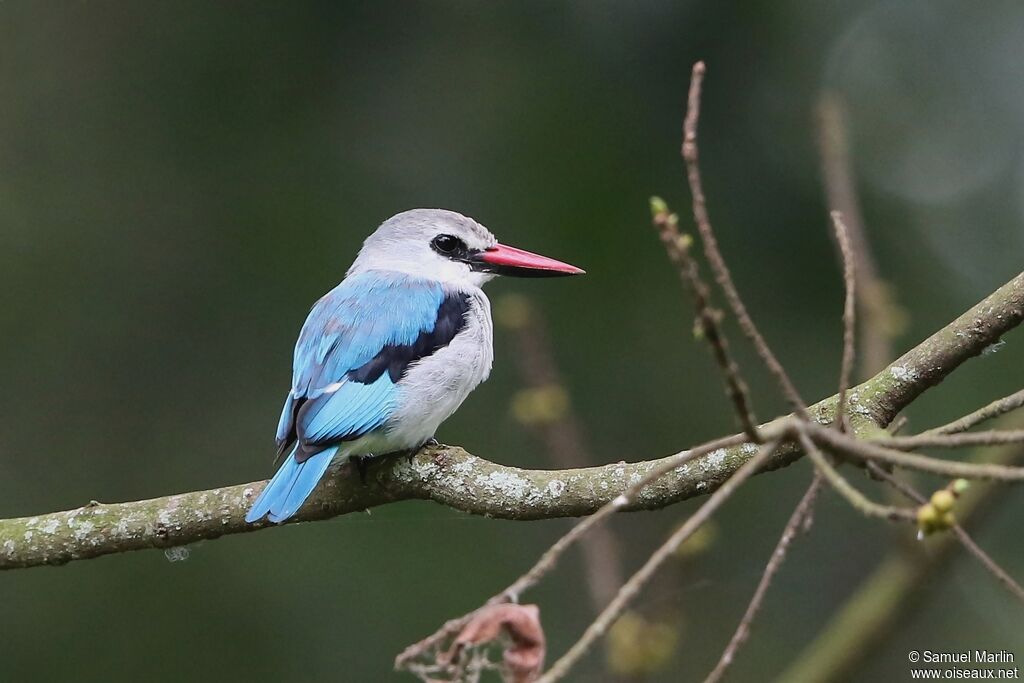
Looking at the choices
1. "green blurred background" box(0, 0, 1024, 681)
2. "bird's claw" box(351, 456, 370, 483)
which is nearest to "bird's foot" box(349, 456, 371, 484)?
"bird's claw" box(351, 456, 370, 483)

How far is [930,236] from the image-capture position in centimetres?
704

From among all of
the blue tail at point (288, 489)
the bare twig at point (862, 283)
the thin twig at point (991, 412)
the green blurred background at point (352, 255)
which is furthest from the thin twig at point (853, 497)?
the green blurred background at point (352, 255)

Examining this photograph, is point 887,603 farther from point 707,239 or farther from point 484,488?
point 707,239

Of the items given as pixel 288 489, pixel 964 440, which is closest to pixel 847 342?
pixel 964 440

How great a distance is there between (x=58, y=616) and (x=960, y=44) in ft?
19.4

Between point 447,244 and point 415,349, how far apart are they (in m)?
0.75

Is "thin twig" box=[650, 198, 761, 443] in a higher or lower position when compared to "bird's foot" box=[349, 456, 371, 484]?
higher

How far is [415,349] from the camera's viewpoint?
3.60m

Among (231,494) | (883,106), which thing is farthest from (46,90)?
(883,106)

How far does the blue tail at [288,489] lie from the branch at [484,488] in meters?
0.09

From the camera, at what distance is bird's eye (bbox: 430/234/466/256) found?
424cm

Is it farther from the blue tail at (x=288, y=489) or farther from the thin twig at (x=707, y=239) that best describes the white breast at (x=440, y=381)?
the thin twig at (x=707, y=239)

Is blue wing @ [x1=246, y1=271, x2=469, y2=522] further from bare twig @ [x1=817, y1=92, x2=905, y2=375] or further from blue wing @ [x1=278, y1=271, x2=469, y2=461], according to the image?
bare twig @ [x1=817, y1=92, x2=905, y2=375]

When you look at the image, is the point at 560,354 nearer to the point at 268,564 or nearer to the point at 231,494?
the point at 268,564
